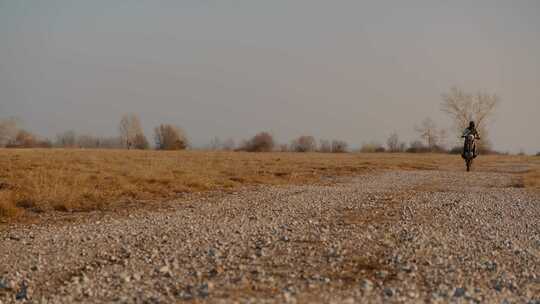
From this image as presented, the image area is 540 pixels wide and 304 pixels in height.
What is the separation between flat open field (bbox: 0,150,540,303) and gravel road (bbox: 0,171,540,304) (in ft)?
0.10

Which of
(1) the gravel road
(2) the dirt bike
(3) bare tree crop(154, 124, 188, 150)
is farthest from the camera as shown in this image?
(3) bare tree crop(154, 124, 188, 150)

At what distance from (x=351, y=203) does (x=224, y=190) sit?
610cm

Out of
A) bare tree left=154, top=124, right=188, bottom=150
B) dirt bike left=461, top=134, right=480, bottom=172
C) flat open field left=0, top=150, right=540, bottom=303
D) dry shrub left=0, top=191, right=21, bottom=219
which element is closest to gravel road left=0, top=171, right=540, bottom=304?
flat open field left=0, top=150, right=540, bottom=303

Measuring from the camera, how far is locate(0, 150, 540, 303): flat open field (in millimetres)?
7121

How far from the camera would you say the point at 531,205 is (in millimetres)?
17000

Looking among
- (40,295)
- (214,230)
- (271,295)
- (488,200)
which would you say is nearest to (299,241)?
(214,230)

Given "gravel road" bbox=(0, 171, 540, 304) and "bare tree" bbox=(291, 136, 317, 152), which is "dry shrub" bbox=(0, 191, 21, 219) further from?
"bare tree" bbox=(291, 136, 317, 152)

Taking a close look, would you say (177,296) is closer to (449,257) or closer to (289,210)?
(449,257)

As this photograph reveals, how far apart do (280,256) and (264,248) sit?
2.02 feet

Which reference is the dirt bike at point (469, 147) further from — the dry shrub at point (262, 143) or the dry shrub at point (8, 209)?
the dry shrub at point (262, 143)

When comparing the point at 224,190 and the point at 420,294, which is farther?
the point at 224,190

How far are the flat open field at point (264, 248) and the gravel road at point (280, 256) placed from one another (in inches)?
1.2

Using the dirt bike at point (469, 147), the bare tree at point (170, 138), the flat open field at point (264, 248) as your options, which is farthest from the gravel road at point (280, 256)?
the bare tree at point (170, 138)

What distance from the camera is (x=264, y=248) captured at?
9.48 m
